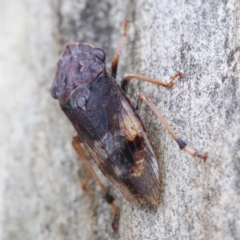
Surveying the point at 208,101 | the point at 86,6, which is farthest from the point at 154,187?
the point at 86,6

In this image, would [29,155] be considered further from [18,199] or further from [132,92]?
[132,92]

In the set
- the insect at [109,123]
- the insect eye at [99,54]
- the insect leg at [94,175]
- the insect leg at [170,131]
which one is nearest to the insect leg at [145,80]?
the insect at [109,123]

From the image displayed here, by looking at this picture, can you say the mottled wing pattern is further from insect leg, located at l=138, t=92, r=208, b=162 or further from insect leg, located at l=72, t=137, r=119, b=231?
insect leg, located at l=72, t=137, r=119, b=231

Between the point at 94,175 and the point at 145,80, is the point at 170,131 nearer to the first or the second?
the point at 145,80

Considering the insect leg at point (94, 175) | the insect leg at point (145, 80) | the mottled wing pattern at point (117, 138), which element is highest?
the insect leg at point (145, 80)

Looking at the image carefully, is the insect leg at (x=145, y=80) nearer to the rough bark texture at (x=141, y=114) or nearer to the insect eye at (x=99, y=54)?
the rough bark texture at (x=141, y=114)

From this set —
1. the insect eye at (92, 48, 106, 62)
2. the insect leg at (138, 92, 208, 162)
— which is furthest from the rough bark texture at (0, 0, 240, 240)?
the insect eye at (92, 48, 106, 62)

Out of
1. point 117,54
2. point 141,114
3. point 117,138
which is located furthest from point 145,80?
point 117,138
